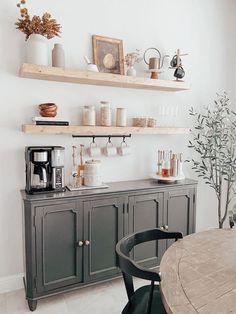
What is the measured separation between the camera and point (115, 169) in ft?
10.1

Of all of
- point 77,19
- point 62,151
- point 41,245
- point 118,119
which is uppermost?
point 77,19

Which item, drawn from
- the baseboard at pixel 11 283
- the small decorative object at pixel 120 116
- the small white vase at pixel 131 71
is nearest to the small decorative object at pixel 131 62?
the small white vase at pixel 131 71

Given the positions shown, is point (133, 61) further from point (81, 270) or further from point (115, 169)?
point (81, 270)

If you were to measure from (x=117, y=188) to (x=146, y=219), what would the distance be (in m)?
0.43

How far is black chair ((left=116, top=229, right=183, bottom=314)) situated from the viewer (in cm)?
138

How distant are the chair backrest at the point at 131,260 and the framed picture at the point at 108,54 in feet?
5.71

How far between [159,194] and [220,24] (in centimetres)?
236

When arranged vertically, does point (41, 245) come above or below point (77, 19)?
below

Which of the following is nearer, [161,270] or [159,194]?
[161,270]

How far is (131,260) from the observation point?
143 cm

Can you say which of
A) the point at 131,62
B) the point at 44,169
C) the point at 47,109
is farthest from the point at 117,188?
the point at 131,62

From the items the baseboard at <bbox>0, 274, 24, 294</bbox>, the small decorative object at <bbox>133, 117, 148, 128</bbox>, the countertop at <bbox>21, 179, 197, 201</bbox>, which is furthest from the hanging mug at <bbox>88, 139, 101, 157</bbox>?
the baseboard at <bbox>0, 274, 24, 294</bbox>

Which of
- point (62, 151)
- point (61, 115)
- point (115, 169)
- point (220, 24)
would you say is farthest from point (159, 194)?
point (220, 24)

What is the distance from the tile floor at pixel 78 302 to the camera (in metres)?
2.35
